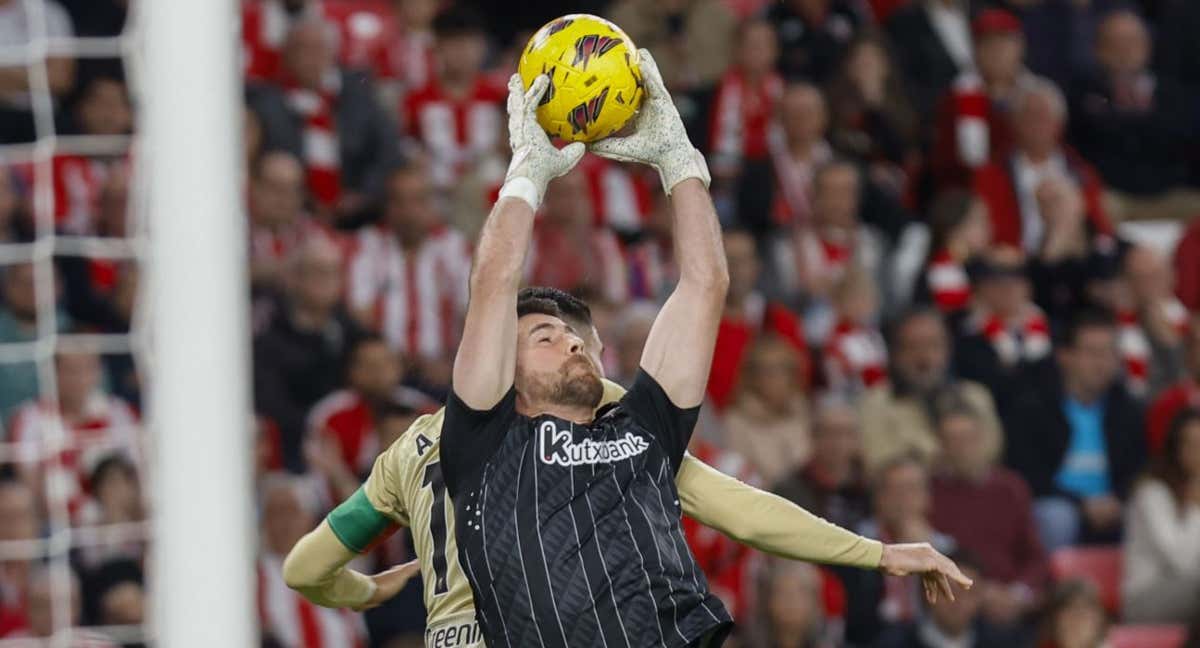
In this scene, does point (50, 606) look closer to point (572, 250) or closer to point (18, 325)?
point (18, 325)

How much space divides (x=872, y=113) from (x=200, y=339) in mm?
6981

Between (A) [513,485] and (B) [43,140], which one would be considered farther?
(B) [43,140]

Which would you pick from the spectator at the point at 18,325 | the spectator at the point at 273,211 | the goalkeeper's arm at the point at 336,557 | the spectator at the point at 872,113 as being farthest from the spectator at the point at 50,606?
the spectator at the point at 872,113

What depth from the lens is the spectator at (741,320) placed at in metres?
9.82

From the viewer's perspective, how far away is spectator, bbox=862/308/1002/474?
980cm

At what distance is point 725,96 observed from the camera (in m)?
10.9

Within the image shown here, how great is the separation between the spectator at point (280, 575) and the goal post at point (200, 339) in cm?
362

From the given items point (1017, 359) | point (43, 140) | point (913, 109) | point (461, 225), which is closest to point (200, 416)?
point (43, 140)

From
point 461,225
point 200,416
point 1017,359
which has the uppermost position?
point 200,416

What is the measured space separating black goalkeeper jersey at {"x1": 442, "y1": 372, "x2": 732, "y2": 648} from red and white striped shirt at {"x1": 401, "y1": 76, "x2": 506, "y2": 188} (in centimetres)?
546

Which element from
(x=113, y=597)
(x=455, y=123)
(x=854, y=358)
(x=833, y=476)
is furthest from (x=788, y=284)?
(x=113, y=597)

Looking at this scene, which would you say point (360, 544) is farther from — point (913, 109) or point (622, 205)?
point (913, 109)

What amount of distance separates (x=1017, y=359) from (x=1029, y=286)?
2.20 feet

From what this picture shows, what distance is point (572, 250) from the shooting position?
9.98 meters
